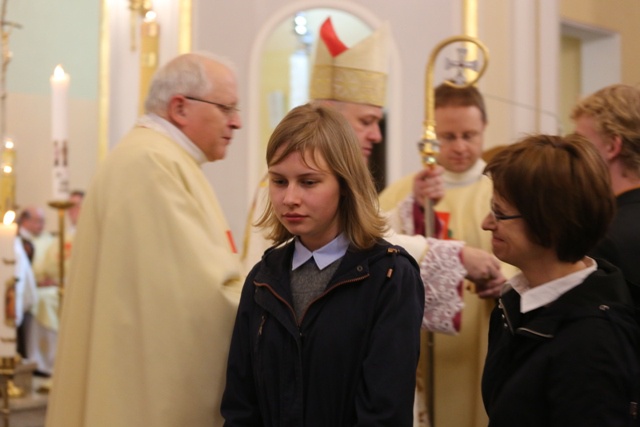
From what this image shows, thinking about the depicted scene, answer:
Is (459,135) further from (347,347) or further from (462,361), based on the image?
(347,347)

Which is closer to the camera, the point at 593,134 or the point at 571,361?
the point at 571,361

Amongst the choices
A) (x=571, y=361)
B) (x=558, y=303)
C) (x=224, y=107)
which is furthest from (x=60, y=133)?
(x=571, y=361)

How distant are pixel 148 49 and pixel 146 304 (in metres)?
2.95

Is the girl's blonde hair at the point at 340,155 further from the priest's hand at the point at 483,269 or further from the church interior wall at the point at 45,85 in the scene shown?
the church interior wall at the point at 45,85

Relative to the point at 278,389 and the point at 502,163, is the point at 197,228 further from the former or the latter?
the point at 502,163

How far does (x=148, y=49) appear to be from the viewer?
17.7 feet

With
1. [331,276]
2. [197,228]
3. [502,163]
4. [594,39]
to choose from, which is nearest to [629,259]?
[502,163]

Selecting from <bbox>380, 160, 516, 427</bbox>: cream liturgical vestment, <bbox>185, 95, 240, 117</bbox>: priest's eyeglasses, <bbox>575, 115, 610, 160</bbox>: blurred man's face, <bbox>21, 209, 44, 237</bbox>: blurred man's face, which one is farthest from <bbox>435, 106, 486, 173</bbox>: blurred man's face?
<bbox>21, 209, 44, 237</bbox>: blurred man's face

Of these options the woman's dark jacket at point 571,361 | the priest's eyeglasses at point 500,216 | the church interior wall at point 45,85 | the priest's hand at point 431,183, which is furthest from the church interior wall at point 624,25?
the woman's dark jacket at point 571,361

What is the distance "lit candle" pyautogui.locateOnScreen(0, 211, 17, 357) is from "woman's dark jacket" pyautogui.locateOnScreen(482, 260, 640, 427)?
2.05 meters

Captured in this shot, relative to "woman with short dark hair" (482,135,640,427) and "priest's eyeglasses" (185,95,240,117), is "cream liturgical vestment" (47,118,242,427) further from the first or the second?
"woman with short dark hair" (482,135,640,427)

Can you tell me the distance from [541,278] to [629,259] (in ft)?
1.31

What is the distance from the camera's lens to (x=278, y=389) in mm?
2213

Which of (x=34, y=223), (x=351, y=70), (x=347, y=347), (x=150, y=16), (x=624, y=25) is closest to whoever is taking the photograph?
(x=347, y=347)
